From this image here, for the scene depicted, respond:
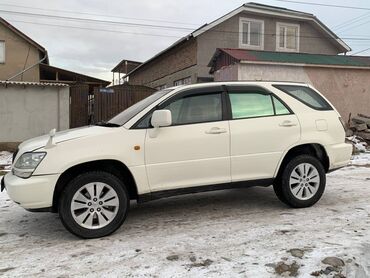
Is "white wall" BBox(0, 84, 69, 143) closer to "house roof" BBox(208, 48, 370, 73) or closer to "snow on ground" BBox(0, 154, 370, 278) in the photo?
"house roof" BBox(208, 48, 370, 73)

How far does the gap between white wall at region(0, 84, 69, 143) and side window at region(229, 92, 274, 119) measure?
11224 mm

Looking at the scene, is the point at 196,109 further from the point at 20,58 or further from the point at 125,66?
the point at 125,66

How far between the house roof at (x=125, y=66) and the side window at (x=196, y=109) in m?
31.4

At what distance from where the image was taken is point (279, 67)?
1540 cm

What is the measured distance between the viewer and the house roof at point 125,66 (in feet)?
120

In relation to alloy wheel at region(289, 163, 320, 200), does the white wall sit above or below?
above

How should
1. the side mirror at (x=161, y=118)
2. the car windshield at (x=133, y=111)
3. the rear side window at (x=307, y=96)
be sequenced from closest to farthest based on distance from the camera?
the side mirror at (x=161, y=118)
the car windshield at (x=133, y=111)
the rear side window at (x=307, y=96)

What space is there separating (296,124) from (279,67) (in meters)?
10.1

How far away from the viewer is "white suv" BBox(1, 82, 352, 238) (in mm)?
4672

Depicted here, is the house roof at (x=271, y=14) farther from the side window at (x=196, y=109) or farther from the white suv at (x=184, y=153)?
the side window at (x=196, y=109)

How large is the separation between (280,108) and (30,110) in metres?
11.8

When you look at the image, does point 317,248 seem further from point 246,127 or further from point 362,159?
point 362,159

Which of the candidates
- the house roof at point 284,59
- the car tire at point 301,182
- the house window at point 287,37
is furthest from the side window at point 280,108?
the house window at point 287,37

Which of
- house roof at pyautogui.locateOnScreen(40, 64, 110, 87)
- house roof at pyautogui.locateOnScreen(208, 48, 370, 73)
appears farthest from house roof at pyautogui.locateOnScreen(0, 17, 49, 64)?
house roof at pyautogui.locateOnScreen(208, 48, 370, 73)
